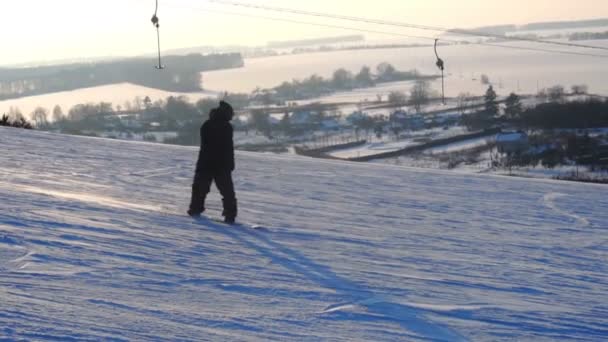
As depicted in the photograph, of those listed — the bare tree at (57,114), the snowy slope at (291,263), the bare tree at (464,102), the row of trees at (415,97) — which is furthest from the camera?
the row of trees at (415,97)

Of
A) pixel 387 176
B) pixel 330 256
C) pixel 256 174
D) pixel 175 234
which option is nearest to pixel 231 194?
pixel 175 234

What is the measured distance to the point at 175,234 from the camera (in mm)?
8320

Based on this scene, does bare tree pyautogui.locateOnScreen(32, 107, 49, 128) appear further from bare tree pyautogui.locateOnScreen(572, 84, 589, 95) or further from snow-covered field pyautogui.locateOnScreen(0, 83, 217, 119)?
bare tree pyautogui.locateOnScreen(572, 84, 589, 95)

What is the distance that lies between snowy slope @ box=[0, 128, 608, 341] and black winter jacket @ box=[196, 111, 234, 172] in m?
0.74

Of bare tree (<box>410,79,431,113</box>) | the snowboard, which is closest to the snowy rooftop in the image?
bare tree (<box>410,79,431,113</box>)

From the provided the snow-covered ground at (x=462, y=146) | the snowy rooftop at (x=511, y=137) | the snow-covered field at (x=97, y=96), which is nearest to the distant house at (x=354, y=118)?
the snow-covered field at (x=97, y=96)

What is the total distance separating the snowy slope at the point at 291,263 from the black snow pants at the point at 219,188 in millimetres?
267

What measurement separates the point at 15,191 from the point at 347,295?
580 cm

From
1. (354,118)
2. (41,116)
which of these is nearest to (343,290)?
(41,116)

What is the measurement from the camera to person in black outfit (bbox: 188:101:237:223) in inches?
366

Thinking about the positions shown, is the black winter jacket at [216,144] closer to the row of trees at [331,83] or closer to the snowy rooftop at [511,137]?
the snowy rooftop at [511,137]

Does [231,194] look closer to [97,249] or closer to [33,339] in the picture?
[97,249]

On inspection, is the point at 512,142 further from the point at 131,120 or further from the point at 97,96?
the point at 97,96

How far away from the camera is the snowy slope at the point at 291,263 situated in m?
5.31
